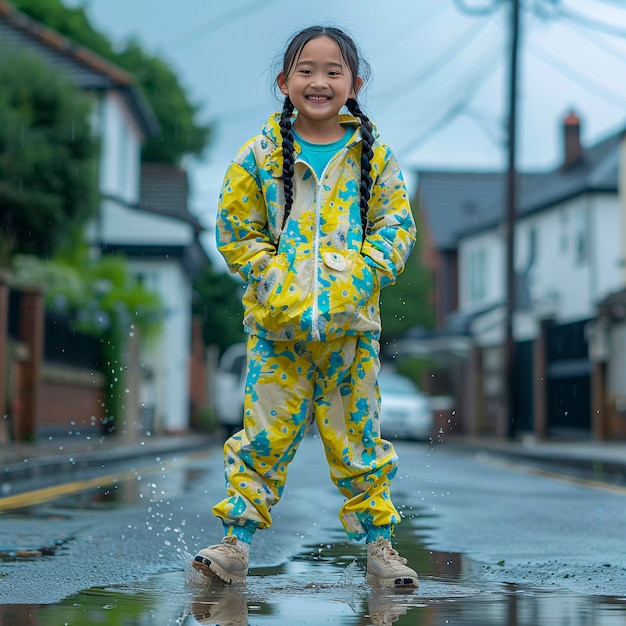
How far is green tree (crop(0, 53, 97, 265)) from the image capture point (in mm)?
24328

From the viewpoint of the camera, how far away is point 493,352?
36.4 meters

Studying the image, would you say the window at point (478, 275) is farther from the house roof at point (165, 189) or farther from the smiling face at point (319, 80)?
the smiling face at point (319, 80)

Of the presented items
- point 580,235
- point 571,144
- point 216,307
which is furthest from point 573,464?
point 216,307

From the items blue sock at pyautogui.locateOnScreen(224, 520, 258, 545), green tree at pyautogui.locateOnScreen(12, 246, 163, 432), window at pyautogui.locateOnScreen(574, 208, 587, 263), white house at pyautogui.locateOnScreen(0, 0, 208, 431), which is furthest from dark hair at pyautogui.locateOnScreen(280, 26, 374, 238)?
window at pyautogui.locateOnScreen(574, 208, 587, 263)

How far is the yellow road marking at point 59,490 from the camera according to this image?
870 centimetres

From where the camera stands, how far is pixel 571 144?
39.1 meters

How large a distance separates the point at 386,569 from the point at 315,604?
0.48m

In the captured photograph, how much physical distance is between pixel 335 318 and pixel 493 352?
107 ft

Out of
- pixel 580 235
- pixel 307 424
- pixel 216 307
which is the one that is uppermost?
pixel 580 235

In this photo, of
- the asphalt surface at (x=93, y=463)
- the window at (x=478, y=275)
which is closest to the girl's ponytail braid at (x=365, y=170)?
the asphalt surface at (x=93, y=463)

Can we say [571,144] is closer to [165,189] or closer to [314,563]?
[165,189]

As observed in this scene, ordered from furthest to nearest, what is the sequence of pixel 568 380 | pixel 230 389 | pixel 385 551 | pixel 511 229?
1. pixel 230 389
2. pixel 568 380
3. pixel 511 229
4. pixel 385 551

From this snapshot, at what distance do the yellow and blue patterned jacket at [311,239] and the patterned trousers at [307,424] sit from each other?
0.37ft

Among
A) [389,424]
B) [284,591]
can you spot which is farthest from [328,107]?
[389,424]
